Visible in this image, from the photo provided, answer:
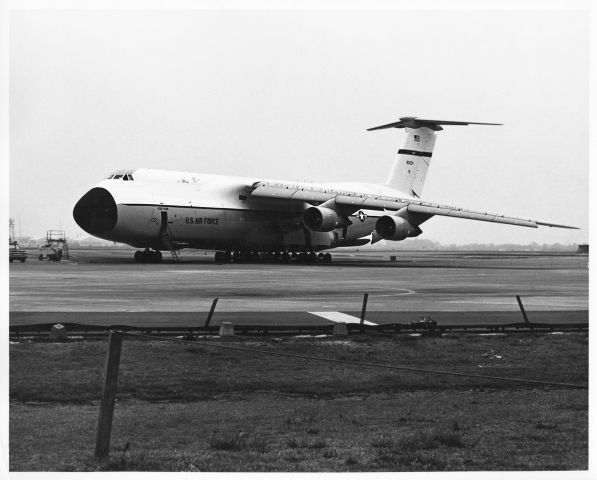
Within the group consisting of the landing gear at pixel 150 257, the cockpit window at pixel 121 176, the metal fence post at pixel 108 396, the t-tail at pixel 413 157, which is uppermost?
the t-tail at pixel 413 157

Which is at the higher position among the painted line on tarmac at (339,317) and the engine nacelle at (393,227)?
the engine nacelle at (393,227)

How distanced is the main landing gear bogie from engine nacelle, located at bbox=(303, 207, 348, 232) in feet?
7.55

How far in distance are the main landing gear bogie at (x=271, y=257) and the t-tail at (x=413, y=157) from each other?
896cm

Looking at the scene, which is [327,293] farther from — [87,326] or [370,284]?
[87,326]

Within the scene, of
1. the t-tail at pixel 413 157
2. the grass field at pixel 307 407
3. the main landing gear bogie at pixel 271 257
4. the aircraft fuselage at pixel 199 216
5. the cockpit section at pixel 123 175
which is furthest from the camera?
the t-tail at pixel 413 157

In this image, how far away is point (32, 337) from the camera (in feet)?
46.0

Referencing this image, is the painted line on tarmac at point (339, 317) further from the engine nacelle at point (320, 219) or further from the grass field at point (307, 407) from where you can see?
the engine nacelle at point (320, 219)

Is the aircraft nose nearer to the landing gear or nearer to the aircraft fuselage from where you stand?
the aircraft fuselage

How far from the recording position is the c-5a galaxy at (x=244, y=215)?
35.9 m

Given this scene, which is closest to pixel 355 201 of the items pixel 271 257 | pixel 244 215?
pixel 271 257

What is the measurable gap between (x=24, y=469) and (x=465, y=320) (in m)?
10.4

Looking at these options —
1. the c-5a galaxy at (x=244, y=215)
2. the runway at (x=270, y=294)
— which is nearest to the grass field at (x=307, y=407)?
the runway at (x=270, y=294)

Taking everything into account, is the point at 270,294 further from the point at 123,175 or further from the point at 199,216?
the point at 199,216

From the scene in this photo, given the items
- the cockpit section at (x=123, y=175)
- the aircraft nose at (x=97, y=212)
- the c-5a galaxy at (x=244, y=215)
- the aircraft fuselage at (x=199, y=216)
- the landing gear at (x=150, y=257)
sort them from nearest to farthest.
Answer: the aircraft nose at (x=97, y=212) → the aircraft fuselage at (x=199, y=216) → the c-5a galaxy at (x=244, y=215) → the landing gear at (x=150, y=257) → the cockpit section at (x=123, y=175)
